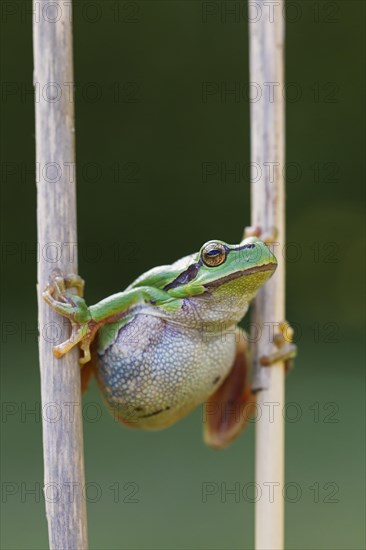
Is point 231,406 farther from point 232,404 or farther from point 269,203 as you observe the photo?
point 269,203

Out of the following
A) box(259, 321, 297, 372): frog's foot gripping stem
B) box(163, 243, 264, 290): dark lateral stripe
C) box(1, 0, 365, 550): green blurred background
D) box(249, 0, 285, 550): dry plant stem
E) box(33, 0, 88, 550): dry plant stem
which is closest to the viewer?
box(33, 0, 88, 550): dry plant stem

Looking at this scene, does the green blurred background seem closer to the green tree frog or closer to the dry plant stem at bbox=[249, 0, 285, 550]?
the dry plant stem at bbox=[249, 0, 285, 550]

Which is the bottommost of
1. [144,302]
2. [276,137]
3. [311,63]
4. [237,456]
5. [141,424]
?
[237,456]

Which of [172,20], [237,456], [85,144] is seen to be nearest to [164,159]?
[85,144]

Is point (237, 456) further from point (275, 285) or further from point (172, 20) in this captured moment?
point (172, 20)

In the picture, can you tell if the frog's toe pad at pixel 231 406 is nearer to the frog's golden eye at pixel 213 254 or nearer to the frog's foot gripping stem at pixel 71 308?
the frog's golden eye at pixel 213 254

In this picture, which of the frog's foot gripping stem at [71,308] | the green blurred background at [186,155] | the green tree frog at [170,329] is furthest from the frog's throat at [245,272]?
the green blurred background at [186,155]

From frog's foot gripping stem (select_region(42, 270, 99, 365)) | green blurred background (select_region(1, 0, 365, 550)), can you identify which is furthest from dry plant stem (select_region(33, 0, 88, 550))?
green blurred background (select_region(1, 0, 365, 550))
